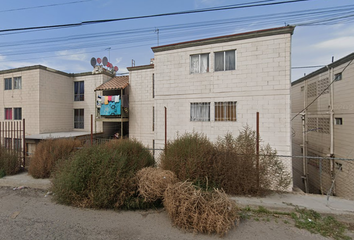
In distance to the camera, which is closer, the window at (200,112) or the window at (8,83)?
the window at (200,112)

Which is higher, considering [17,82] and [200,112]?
[17,82]

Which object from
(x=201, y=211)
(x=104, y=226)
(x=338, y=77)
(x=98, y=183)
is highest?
(x=338, y=77)

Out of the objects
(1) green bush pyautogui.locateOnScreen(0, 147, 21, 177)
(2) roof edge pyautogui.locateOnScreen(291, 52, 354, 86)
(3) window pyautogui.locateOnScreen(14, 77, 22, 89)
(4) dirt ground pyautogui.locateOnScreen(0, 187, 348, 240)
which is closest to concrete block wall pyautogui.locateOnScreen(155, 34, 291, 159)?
(2) roof edge pyautogui.locateOnScreen(291, 52, 354, 86)

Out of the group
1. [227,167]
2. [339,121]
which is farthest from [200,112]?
[339,121]

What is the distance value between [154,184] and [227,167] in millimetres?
1954

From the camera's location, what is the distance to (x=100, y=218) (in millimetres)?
3535

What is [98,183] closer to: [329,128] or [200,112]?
[200,112]

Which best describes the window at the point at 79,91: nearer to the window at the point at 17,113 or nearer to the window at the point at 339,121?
the window at the point at 17,113

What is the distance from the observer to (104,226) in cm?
327

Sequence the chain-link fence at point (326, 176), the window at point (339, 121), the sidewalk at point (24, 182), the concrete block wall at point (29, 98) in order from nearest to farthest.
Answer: the sidewalk at point (24, 182)
the chain-link fence at point (326, 176)
the window at point (339, 121)
the concrete block wall at point (29, 98)

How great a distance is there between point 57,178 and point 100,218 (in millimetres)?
1808

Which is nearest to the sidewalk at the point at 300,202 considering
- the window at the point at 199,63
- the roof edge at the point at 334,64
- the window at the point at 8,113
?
the window at the point at 199,63

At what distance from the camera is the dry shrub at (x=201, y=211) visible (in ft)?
9.78

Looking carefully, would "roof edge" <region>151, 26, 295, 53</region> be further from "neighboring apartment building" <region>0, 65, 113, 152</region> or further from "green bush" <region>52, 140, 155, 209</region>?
"neighboring apartment building" <region>0, 65, 113, 152</region>
